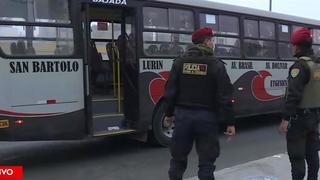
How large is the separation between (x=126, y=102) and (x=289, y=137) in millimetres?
4222

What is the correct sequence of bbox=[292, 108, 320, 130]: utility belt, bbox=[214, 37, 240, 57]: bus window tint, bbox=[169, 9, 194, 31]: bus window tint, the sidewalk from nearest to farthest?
bbox=[292, 108, 320, 130]: utility belt, the sidewalk, bbox=[169, 9, 194, 31]: bus window tint, bbox=[214, 37, 240, 57]: bus window tint

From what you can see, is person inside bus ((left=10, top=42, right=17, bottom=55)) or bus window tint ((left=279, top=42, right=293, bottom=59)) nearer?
person inside bus ((left=10, top=42, right=17, bottom=55))

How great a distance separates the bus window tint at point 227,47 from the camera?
10992 mm

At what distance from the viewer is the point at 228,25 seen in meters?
11.2

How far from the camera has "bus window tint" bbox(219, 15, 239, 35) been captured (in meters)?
11.0

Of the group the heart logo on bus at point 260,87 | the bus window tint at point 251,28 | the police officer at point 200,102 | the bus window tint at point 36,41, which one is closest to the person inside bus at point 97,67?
the bus window tint at point 36,41

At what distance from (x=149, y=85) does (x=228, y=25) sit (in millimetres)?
2713

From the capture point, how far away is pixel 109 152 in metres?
9.57

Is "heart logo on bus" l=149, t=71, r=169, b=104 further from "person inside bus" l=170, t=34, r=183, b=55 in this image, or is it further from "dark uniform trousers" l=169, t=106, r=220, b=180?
"dark uniform trousers" l=169, t=106, r=220, b=180

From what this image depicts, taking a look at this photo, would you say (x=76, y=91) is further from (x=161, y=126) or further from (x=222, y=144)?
(x=222, y=144)

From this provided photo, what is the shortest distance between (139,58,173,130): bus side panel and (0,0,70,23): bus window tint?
68.7 inches

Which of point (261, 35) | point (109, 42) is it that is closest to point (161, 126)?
point (109, 42)

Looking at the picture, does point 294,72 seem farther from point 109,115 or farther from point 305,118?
point 109,115

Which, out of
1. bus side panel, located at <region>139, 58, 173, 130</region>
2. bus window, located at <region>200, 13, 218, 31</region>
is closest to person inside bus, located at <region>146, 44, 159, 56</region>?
bus side panel, located at <region>139, 58, 173, 130</region>
